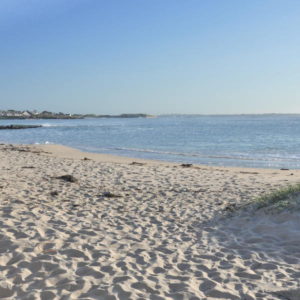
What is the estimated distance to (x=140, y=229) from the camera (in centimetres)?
635

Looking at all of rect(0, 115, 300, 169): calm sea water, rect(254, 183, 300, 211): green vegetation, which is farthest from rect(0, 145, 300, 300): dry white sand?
rect(0, 115, 300, 169): calm sea water

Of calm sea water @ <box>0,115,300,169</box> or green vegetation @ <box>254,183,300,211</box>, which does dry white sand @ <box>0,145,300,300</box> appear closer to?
green vegetation @ <box>254,183,300,211</box>

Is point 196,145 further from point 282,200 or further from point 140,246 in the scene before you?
point 140,246

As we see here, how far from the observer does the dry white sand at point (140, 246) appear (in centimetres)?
411

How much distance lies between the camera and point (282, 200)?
7.20m

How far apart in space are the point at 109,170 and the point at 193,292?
383 inches

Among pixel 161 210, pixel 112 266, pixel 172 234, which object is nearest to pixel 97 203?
pixel 161 210

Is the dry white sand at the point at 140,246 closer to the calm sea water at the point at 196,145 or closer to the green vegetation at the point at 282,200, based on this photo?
the green vegetation at the point at 282,200

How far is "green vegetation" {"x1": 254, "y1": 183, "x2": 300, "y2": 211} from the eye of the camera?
22.3ft

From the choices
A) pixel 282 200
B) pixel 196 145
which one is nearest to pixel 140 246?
pixel 282 200

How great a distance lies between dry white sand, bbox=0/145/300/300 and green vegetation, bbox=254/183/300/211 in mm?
299

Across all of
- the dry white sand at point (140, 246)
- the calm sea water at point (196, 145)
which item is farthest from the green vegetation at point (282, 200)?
the calm sea water at point (196, 145)

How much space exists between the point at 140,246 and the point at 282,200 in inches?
128

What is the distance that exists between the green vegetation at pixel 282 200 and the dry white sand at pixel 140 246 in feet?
0.98
